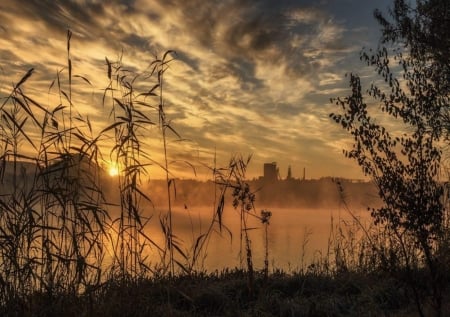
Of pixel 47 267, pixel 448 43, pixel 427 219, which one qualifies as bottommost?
pixel 47 267

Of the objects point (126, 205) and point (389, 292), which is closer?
point (126, 205)

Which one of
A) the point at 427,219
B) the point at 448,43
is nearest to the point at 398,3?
the point at 448,43

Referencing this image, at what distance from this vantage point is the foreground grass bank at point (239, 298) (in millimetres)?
5586

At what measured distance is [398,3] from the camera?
9828 millimetres

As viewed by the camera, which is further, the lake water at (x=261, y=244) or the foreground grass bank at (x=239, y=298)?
the lake water at (x=261, y=244)

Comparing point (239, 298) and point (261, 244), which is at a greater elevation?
point (239, 298)

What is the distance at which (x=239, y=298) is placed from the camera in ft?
22.6

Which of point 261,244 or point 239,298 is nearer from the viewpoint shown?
point 239,298

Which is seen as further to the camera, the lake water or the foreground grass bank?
the lake water

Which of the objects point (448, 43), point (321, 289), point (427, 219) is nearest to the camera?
point (427, 219)

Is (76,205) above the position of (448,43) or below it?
below

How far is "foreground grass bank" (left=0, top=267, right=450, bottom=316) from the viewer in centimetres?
A: 559

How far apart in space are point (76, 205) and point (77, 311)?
1.32 m

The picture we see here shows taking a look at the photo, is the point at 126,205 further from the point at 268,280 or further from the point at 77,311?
the point at 268,280
